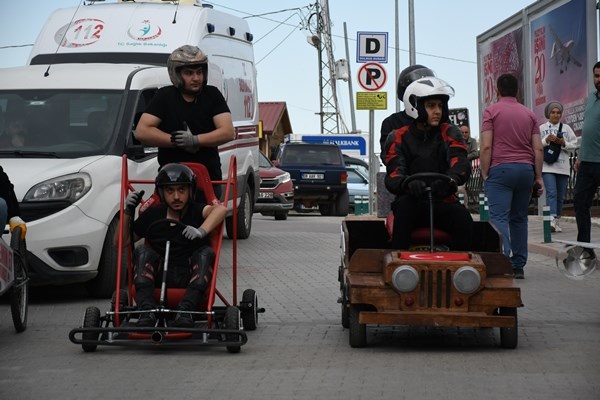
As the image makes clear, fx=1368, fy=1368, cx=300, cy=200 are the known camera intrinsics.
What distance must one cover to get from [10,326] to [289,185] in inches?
678

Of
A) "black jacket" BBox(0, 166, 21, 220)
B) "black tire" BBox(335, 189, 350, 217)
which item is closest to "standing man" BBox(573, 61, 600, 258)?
"black jacket" BBox(0, 166, 21, 220)

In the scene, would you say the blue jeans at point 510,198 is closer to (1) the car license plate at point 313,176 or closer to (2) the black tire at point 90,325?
(2) the black tire at point 90,325

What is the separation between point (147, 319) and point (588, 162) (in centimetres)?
606

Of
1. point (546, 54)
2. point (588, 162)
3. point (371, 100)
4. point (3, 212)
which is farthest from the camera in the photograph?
point (546, 54)

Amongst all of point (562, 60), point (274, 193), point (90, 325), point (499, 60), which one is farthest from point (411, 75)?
point (499, 60)

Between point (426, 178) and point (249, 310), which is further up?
point (426, 178)

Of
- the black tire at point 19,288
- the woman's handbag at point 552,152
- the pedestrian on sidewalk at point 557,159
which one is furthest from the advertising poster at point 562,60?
the black tire at point 19,288

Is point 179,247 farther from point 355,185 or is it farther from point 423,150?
point 355,185

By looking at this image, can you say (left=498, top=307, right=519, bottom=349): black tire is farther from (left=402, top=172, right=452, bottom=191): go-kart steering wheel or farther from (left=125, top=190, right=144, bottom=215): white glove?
(left=125, top=190, right=144, bottom=215): white glove

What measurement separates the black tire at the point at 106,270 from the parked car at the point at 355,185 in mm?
23863

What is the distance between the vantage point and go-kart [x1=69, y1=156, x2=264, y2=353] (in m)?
8.29

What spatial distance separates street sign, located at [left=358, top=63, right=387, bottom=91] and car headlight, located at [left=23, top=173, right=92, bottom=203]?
1293 cm

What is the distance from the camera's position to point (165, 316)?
852 centimetres

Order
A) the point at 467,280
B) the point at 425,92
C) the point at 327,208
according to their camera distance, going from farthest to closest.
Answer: the point at 327,208 → the point at 425,92 → the point at 467,280
